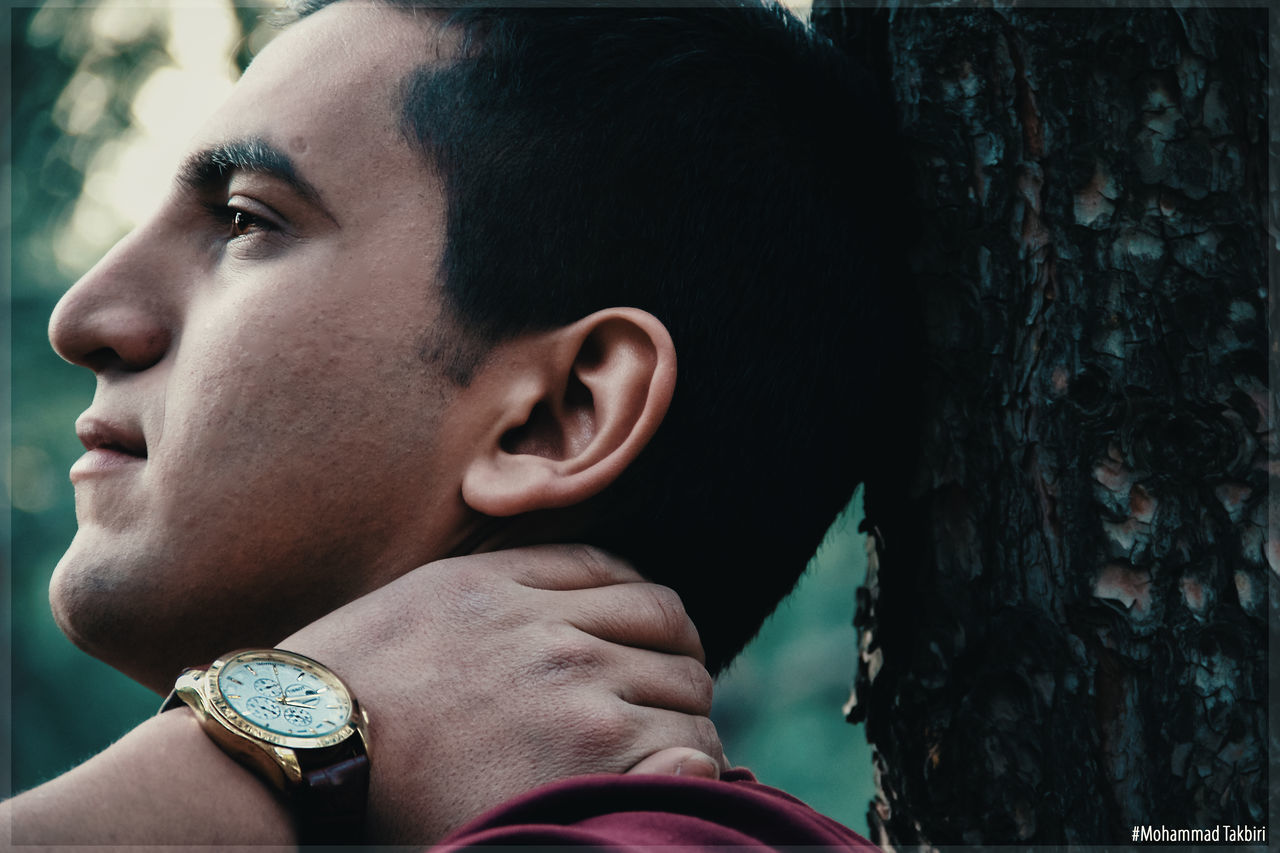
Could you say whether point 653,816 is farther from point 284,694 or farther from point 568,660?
point 284,694

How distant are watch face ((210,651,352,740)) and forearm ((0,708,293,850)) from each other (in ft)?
0.17

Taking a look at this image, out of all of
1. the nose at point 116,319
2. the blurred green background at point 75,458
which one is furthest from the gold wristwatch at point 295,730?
the blurred green background at point 75,458

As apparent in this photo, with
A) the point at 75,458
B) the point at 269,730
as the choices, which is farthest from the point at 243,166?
the point at 75,458

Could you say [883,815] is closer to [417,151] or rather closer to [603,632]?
[603,632]

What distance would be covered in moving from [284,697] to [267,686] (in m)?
0.03

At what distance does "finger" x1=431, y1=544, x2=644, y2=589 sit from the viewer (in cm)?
136

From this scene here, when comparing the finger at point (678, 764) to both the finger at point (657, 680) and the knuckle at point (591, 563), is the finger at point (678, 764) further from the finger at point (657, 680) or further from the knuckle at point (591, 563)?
the knuckle at point (591, 563)

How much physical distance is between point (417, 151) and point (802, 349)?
2.03ft

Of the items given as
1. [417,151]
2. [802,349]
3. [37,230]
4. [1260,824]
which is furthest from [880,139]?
[37,230]

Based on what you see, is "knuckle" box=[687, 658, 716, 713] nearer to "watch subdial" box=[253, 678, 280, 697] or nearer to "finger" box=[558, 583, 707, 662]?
"finger" box=[558, 583, 707, 662]

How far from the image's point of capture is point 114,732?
8.09 m

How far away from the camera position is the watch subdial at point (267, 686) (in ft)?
3.81

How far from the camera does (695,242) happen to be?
1563 mm

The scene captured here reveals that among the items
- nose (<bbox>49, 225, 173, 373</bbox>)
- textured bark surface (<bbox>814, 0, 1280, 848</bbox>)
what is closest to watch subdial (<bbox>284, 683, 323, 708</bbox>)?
nose (<bbox>49, 225, 173, 373</bbox>)
